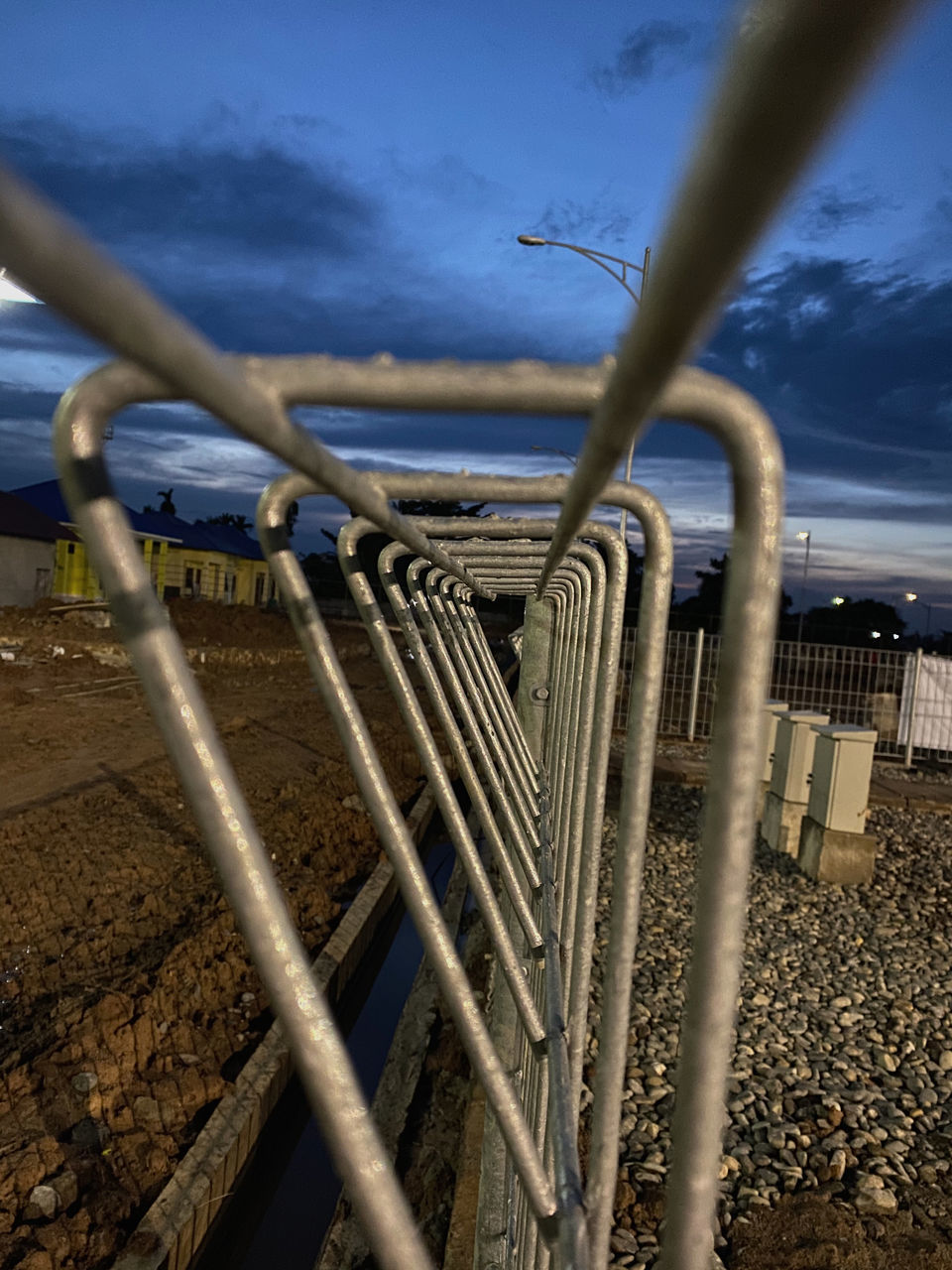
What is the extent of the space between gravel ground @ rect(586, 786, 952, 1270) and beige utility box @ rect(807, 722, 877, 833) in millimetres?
650

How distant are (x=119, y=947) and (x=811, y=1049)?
4761 mm

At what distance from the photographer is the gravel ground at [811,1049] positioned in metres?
4.32

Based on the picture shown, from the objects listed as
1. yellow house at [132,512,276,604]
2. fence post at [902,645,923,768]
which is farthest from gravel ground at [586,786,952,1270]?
yellow house at [132,512,276,604]

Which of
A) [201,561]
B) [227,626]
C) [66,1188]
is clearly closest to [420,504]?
[66,1188]

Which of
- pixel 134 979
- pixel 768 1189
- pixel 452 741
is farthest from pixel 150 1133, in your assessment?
pixel 452 741

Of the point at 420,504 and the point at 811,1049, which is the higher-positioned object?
the point at 420,504

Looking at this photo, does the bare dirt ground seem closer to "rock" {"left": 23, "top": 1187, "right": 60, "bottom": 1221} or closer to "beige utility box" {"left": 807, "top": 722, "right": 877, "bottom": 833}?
"rock" {"left": 23, "top": 1187, "right": 60, "bottom": 1221}

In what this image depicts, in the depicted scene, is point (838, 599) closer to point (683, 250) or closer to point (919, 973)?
point (919, 973)

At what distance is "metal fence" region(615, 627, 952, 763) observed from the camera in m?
17.0

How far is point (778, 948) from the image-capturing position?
716 cm

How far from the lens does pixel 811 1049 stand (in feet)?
18.5

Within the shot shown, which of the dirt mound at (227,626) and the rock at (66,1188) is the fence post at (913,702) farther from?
the dirt mound at (227,626)

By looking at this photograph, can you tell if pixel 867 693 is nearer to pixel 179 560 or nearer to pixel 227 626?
pixel 227 626

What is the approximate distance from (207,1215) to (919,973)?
5311 mm
